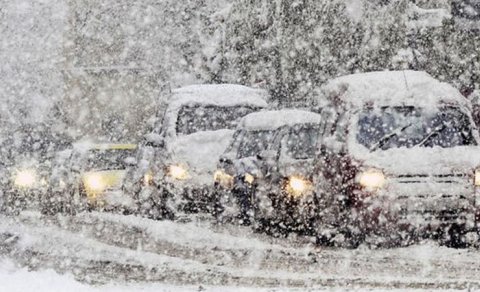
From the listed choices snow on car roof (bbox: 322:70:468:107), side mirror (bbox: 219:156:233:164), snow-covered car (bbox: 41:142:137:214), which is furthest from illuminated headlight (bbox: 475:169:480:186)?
snow-covered car (bbox: 41:142:137:214)

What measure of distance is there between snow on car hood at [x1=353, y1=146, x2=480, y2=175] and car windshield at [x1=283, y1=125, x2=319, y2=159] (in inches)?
95.4

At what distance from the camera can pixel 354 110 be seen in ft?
37.8

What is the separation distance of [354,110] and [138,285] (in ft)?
13.0

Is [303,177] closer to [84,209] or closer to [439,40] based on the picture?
[84,209]

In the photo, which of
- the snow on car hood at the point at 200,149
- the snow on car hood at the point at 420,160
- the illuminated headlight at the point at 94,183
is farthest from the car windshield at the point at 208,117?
the snow on car hood at the point at 420,160

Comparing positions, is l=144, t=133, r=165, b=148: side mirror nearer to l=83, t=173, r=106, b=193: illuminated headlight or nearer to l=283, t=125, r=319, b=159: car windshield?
l=283, t=125, r=319, b=159: car windshield

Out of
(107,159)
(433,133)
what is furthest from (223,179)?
(107,159)

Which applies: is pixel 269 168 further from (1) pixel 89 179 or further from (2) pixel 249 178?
(1) pixel 89 179

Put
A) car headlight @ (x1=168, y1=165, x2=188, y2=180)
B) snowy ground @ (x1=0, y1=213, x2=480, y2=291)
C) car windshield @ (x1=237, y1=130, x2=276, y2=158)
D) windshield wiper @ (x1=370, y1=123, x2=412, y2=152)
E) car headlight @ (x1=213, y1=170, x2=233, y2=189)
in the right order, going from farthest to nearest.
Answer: car headlight @ (x1=168, y1=165, x2=188, y2=180) < car windshield @ (x1=237, y1=130, x2=276, y2=158) < car headlight @ (x1=213, y1=170, x2=233, y2=189) < windshield wiper @ (x1=370, y1=123, x2=412, y2=152) < snowy ground @ (x1=0, y1=213, x2=480, y2=291)

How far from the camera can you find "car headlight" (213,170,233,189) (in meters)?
14.4

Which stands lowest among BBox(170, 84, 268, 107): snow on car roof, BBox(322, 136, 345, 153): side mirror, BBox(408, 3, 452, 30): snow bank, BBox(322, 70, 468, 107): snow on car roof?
BBox(322, 136, 345, 153): side mirror

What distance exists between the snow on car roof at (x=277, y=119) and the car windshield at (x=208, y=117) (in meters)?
1.04

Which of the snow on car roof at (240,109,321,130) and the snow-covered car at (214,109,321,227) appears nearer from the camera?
the snow-covered car at (214,109,321,227)

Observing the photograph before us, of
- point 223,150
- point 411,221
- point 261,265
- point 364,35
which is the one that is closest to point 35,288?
point 261,265
